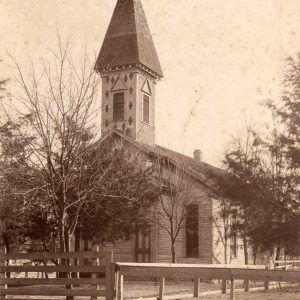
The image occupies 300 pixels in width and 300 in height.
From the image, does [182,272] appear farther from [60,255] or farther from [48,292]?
[48,292]

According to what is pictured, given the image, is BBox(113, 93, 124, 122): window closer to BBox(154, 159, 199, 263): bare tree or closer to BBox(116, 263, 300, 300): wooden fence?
BBox(154, 159, 199, 263): bare tree

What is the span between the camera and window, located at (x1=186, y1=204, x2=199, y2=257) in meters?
26.7

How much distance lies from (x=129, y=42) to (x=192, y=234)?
1377cm

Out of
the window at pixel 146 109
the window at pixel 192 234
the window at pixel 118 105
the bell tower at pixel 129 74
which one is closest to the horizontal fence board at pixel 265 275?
the window at pixel 192 234

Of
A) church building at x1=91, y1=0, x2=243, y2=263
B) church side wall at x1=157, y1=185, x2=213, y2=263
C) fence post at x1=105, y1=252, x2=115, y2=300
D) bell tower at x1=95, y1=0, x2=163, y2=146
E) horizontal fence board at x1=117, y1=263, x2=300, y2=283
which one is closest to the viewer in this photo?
horizontal fence board at x1=117, y1=263, x2=300, y2=283

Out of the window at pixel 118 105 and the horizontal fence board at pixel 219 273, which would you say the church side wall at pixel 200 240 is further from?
the horizontal fence board at pixel 219 273

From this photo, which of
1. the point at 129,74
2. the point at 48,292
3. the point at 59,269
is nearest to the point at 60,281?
the point at 59,269

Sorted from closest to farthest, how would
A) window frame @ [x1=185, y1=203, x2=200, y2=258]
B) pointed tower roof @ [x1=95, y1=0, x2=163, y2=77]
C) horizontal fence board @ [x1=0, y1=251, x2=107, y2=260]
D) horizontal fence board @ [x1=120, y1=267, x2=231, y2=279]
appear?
horizontal fence board @ [x1=120, y1=267, x2=231, y2=279] < horizontal fence board @ [x1=0, y1=251, x2=107, y2=260] < window frame @ [x1=185, y1=203, x2=200, y2=258] < pointed tower roof @ [x1=95, y1=0, x2=163, y2=77]

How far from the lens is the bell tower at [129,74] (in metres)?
32.4

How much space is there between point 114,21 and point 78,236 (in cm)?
1855

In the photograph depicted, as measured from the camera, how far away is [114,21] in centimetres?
3519

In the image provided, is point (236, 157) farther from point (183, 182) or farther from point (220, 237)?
point (220, 237)

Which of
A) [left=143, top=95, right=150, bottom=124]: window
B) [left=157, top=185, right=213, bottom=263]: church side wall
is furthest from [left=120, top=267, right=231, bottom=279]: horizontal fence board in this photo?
[left=143, top=95, right=150, bottom=124]: window

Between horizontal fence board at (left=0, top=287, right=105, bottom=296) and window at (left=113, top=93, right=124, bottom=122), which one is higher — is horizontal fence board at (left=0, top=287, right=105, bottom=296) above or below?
below
